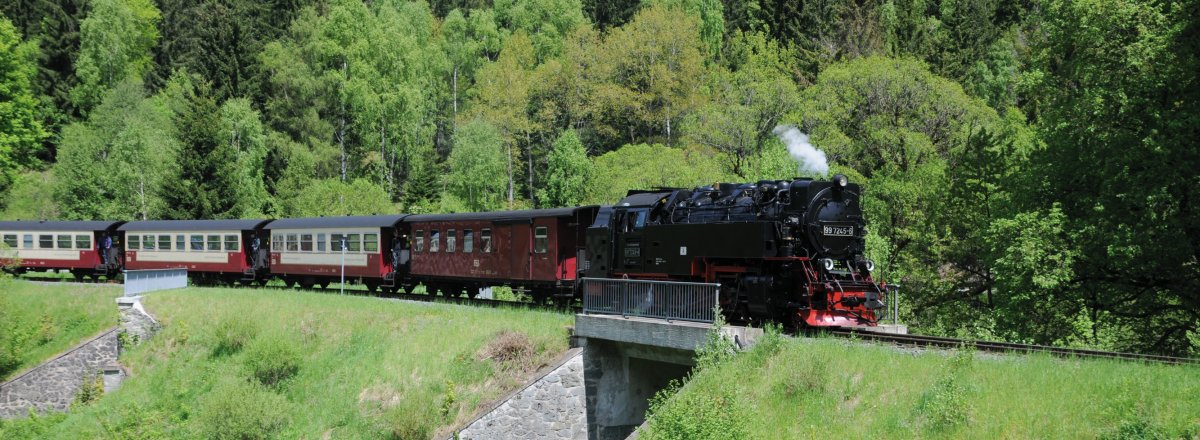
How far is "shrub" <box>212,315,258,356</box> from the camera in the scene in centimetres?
2631

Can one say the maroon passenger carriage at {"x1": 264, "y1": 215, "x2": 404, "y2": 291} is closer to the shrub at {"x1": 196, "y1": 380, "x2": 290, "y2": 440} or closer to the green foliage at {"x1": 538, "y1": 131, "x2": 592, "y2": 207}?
the shrub at {"x1": 196, "y1": 380, "x2": 290, "y2": 440}

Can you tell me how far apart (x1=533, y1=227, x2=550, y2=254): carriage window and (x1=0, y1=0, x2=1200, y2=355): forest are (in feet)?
33.3

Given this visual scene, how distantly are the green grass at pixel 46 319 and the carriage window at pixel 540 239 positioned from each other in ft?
50.3

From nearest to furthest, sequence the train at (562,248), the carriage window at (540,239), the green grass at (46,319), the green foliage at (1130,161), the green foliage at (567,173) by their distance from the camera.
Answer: the train at (562,248)
the green foliage at (1130,161)
the carriage window at (540,239)
the green grass at (46,319)
the green foliage at (567,173)

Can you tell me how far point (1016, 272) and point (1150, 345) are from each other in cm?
378

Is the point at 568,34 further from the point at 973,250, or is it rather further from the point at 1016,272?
the point at 1016,272

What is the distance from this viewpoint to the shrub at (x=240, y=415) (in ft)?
67.1

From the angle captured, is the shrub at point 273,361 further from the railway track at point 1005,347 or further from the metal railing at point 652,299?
the railway track at point 1005,347

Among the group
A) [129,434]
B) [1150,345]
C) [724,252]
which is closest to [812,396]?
[724,252]

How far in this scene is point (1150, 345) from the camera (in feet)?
75.3

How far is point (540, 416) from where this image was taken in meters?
18.8

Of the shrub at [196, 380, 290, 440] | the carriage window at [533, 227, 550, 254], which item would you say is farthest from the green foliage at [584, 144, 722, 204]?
the shrub at [196, 380, 290, 440]

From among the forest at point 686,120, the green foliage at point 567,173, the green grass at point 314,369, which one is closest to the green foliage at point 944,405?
the green grass at point 314,369

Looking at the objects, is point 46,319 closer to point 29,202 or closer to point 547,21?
point 29,202
